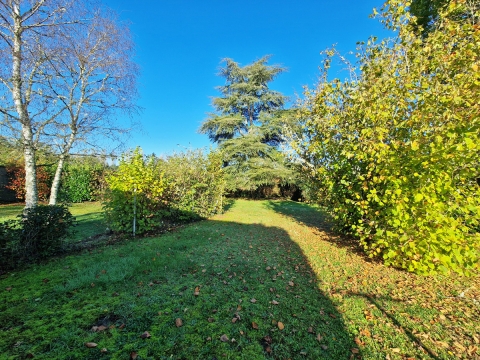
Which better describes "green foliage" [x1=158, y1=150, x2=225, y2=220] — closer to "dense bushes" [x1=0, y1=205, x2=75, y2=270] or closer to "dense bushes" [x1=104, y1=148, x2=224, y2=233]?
"dense bushes" [x1=104, y1=148, x2=224, y2=233]

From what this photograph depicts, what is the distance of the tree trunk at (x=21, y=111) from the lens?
14.9 feet

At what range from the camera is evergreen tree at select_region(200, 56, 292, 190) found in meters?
18.0

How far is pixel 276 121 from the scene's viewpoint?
1836 cm

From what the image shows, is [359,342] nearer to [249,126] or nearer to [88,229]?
[88,229]

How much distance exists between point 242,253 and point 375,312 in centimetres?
273

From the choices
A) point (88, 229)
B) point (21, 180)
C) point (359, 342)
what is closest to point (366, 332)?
point (359, 342)

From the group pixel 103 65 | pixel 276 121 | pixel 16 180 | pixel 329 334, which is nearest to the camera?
pixel 329 334

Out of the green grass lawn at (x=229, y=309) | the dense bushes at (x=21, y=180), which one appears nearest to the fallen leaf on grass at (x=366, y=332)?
the green grass lawn at (x=229, y=309)

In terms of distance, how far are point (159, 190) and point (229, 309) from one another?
4286 mm

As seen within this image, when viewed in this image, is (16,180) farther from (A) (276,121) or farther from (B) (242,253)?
(A) (276,121)

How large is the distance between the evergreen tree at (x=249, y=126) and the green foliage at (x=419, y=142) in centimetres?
1277

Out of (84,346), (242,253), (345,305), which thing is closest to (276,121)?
(242,253)

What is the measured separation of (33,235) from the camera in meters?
4.04

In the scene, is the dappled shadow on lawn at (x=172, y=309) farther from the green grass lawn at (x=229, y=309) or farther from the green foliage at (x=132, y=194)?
the green foliage at (x=132, y=194)
